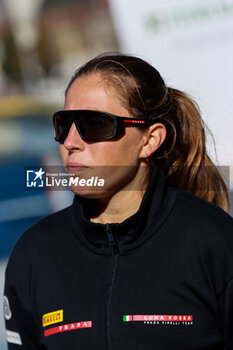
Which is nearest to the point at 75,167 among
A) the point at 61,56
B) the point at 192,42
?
the point at 192,42

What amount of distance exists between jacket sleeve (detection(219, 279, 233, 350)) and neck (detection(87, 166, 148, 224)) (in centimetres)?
32

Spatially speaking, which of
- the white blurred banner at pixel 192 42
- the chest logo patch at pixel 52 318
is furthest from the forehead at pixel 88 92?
the white blurred banner at pixel 192 42

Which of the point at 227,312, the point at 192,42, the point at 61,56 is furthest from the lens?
the point at 61,56

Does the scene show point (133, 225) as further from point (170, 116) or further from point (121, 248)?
point (170, 116)

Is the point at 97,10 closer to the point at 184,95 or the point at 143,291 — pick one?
the point at 184,95

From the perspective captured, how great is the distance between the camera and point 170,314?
131 centimetres

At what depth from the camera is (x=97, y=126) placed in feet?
4.66

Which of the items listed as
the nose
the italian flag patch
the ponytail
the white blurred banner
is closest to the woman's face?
the nose

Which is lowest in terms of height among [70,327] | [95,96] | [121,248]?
[70,327]

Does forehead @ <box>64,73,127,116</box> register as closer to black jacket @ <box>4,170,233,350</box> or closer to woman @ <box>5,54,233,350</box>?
woman @ <box>5,54,233,350</box>

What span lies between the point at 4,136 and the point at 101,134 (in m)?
5.88

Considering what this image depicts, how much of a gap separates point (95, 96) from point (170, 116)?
0.93ft

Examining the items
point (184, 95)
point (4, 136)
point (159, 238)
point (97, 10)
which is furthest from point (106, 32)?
point (159, 238)

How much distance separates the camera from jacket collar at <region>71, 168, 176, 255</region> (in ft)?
4.53
